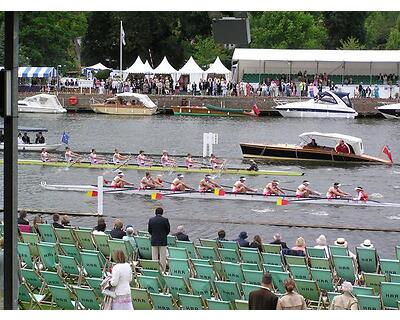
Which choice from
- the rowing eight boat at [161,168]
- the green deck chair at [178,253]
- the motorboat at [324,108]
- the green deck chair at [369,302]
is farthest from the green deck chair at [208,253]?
the motorboat at [324,108]

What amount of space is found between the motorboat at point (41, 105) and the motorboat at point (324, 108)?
13.1 meters

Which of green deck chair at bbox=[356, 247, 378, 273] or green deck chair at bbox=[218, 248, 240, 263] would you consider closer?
green deck chair at bbox=[218, 248, 240, 263]

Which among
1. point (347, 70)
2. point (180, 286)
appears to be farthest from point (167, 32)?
point (180, 286)

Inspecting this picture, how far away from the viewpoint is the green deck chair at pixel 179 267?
13.8 meters

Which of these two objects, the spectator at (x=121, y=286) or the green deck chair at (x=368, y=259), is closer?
the spectator at (x=121, y=286)

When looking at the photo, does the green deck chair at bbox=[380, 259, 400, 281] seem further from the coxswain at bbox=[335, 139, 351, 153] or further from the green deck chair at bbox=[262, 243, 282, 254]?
the coxswain at bbox=[335, 139, 351, 153]

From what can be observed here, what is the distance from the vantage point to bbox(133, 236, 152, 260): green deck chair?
16.1 meters

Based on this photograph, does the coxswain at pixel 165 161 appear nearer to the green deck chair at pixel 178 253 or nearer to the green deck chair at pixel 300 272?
the green deck chair at pixel 178 253

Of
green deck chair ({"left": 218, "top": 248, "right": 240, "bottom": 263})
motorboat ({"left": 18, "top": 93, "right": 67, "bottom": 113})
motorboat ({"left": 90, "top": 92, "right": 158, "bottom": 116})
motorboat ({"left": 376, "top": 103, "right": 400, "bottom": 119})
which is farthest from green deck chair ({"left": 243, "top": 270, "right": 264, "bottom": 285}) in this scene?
motorboat ({"left": 18, "top": 93, "right": 67, "bottom": 113})

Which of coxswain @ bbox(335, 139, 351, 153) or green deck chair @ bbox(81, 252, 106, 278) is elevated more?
coxswain @ bbox(335, 139, 351, 153)

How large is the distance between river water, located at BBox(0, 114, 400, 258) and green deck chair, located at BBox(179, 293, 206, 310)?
1039cm

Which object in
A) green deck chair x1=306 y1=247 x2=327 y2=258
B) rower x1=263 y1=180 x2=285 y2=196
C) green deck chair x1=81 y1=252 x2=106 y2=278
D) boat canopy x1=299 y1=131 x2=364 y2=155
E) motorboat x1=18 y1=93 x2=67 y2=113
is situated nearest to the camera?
green deck chair x1=81 y1=252 x2=106 y2=278
